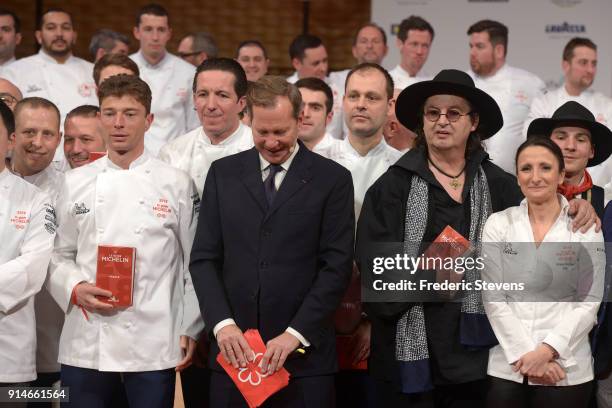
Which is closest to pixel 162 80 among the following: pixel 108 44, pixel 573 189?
pixel 108 44

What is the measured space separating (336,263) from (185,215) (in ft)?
2.03

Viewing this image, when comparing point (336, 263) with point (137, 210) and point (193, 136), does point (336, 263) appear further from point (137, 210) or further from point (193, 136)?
point (193, 136)

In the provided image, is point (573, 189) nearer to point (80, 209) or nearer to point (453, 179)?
point (453, 179)

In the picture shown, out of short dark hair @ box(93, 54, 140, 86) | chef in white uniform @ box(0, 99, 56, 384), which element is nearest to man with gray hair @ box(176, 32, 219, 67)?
short dark hair @ box(93, 54, 140, 86)

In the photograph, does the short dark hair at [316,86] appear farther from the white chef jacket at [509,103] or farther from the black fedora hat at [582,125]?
the white chef jacket at [509,103]

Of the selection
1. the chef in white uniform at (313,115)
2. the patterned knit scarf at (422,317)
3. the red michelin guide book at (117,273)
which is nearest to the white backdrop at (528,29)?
the chef in white uniform at (313,115)

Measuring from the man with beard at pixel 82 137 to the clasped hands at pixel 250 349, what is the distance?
4.72 ft

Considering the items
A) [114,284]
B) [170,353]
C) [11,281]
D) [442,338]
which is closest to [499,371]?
[442,338]

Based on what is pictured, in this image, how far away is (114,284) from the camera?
2955 millimetres

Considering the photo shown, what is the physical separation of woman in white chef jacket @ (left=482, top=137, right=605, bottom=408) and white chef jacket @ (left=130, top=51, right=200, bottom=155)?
3421mm

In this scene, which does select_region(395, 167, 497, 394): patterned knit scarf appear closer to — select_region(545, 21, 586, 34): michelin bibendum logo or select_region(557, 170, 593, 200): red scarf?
select_region(557, 170, 593, 200): red scarf

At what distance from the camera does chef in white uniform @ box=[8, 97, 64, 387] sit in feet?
11.3

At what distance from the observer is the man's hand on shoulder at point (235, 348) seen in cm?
276

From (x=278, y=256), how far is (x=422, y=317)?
556 millimetres
